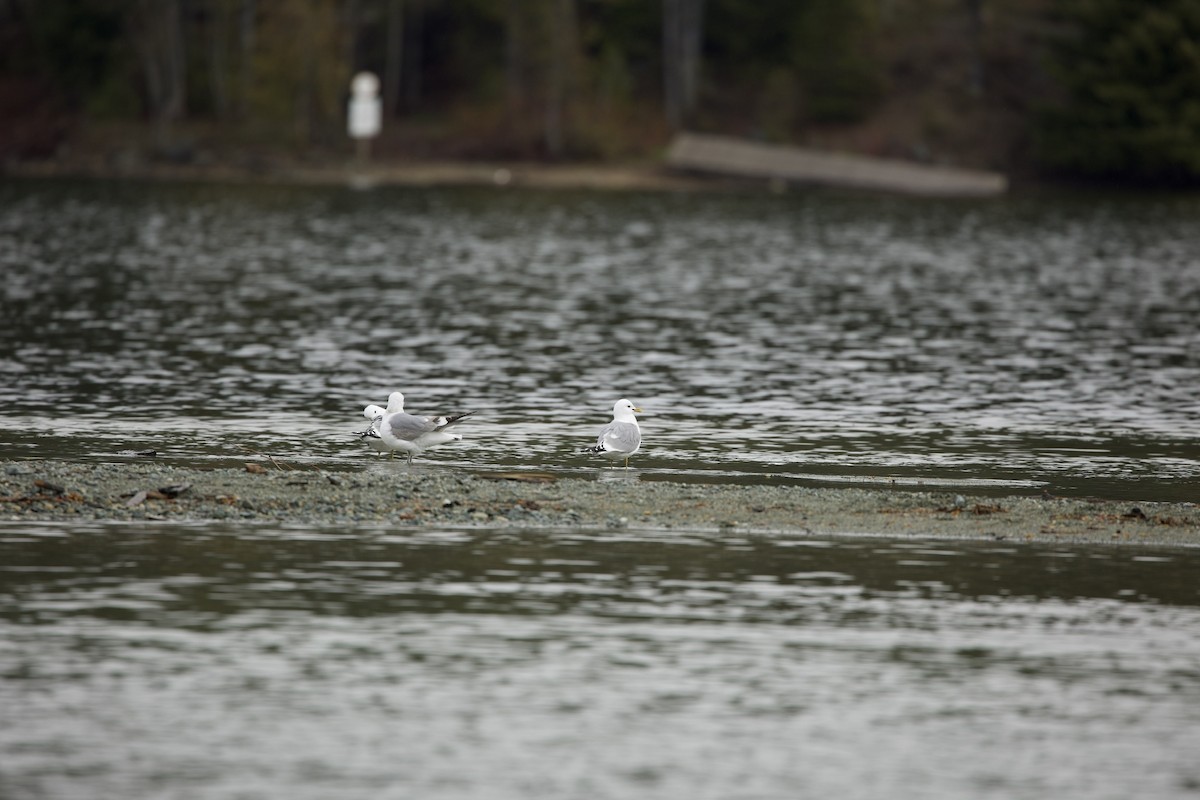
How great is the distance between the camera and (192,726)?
448 inches

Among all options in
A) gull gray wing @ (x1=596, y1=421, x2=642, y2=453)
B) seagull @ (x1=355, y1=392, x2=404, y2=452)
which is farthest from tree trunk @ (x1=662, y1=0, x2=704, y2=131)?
gull gray wing @ (x1=596, y1=421, x2=642, y2=453)

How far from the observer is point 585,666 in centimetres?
1273

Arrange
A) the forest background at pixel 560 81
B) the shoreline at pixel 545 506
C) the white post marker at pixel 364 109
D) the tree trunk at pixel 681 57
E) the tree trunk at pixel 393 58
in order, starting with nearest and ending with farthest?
the shoreline at pixel 545 506
the white post marker at pixel 364 109
the forest background at pixel 560 81
the tree trunk at pixel 681 57
the tree trunk at pixel 393 58

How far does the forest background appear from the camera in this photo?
9050 cm

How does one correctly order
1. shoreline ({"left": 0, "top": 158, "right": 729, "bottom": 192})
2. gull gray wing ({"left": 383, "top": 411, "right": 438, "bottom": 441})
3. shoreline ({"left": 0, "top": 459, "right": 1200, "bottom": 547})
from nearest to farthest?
shoreline ({"left": 0, "top": 459, "right": 1200, "bottom": 547}) → gull gray wing ({"left": 383, "top": 411, "right": 438, "bottom": 441}) → shoreline ({"left": 0, "top": 158, "right": 729, "bottom": 192})

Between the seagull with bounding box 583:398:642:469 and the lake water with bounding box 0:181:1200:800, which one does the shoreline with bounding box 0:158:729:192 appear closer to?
the lake water with bounding box 0:181:1200:800

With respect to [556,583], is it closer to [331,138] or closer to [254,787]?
[254,787]

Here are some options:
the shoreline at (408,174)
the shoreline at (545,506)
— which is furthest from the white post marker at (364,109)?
the shoreline at (545,506)

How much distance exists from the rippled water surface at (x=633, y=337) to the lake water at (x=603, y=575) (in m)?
0.16

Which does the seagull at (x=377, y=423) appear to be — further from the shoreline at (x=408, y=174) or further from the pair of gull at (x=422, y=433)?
the shoreline at (x=408, y=174)

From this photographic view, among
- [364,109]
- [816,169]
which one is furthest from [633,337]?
[364,109]

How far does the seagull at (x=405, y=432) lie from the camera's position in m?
20.0

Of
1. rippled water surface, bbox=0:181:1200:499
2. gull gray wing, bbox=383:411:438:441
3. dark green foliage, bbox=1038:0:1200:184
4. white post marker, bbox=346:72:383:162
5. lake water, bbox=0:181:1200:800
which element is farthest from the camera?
white post marker, bbox=346:72:383:162

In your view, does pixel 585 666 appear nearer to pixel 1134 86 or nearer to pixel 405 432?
pixel 405 432
